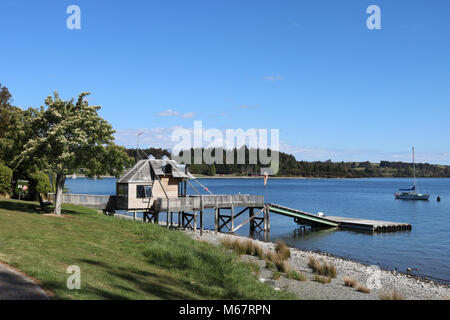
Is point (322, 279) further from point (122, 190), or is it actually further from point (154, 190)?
point (122, 190)

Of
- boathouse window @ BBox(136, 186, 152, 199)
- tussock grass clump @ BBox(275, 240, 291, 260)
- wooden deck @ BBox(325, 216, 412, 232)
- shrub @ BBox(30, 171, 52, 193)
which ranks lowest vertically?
wooden deck @ BBox(325, 216, 412, 232)

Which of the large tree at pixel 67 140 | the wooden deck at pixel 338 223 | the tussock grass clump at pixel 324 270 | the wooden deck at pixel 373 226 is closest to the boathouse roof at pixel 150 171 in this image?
the large tree at pixel 67 140

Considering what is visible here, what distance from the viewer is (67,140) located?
82.9 feet

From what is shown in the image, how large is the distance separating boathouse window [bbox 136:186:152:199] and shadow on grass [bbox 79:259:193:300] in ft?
68.3

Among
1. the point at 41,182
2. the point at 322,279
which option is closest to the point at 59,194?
the point at 41,182

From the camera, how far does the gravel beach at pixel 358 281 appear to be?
699 inches

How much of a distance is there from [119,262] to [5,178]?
25.5m

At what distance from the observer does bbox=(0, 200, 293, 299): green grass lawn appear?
11.8 meters

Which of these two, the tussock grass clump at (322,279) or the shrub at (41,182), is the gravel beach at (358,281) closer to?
the tussock grass clump at (322,279)

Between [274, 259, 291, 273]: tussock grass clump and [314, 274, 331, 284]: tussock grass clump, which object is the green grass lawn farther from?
[314, 274, 331, 284]: tussock grass clump

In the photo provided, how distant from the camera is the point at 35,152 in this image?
2531 cm

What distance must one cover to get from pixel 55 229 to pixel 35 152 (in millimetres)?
7255

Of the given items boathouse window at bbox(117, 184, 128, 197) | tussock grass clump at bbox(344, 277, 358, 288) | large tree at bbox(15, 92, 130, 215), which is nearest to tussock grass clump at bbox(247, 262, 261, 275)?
tussock grass clump at bbox(344, 277, 358, 288)
